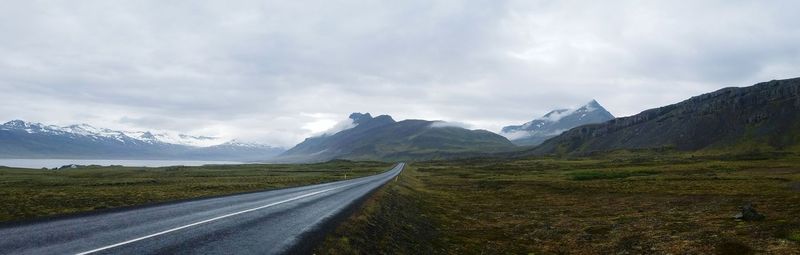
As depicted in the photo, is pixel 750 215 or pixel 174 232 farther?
pixel 750 215

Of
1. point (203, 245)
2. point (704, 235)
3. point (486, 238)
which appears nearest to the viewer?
point (203, 245)

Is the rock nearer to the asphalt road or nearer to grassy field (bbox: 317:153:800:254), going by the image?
grassy field (bbox: 317:153:800:254)

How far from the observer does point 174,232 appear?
17.6 meters

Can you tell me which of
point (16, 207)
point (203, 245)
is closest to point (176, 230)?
point (203, 245)

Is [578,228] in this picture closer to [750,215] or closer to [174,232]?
[750,215]

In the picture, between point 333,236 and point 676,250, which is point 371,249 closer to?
point 333,236

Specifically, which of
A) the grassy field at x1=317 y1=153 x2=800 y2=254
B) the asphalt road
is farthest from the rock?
the asphalt road

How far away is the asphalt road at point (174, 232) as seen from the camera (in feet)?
47.5

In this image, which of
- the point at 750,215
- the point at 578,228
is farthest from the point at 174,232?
the point at 750,215

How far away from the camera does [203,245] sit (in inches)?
609

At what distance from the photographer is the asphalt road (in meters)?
14.5

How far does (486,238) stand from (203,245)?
14631mm

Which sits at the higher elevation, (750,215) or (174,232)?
(174,232)

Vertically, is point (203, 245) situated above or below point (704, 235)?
above
